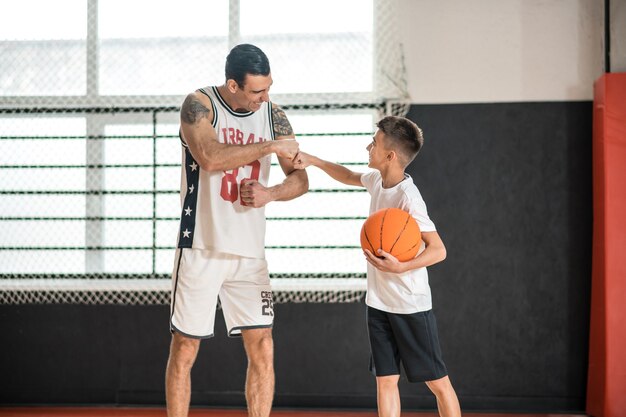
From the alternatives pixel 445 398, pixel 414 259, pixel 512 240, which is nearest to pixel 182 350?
pixel 414 259

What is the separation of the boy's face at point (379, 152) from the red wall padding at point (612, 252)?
5.20 feet

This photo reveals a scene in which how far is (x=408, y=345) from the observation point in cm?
279

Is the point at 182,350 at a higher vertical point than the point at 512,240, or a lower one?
lower

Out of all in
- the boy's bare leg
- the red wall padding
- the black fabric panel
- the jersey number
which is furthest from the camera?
the black fabric panel

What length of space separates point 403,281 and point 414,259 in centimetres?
16

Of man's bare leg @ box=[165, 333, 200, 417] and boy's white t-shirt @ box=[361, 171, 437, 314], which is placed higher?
boy's white t-shirt @ box=[361, 171, 437, 314]

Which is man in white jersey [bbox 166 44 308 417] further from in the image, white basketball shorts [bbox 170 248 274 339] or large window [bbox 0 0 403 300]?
large window [bbox 0 0 403 300]

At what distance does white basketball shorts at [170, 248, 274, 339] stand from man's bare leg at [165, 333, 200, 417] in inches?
2.2

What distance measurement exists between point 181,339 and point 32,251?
76.2 inches

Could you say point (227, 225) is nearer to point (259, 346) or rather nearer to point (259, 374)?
point (259, 346)

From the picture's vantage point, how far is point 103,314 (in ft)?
13.4

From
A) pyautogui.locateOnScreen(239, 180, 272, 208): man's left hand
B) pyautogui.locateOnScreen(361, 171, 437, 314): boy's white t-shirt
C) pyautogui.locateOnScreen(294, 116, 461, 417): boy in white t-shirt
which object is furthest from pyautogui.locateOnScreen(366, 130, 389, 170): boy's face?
pyautogui.locateOnScreen(239, 180, 272, 208): man's left hand

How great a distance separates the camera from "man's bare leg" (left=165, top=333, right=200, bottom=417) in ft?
8.79

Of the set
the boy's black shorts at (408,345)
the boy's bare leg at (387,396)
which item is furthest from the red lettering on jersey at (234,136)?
the boy's bare leg at (387,396)
